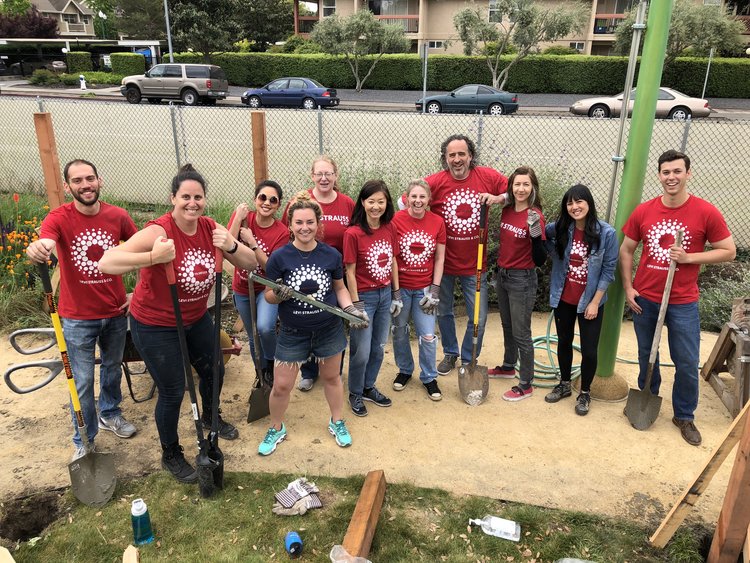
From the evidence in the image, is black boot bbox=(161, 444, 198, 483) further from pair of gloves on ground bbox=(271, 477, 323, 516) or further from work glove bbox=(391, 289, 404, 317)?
work glove bbox=(391, 289, 404, 317)

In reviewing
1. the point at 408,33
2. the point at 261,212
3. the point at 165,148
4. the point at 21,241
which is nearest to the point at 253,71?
the point at 408,33

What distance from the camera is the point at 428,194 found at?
4.05m

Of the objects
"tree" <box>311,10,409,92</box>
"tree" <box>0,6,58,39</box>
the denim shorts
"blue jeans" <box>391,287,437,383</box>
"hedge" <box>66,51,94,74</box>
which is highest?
"tree" <box>0,6,58,39</box>

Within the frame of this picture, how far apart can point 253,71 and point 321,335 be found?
32.5 m

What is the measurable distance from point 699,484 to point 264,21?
1614 inches

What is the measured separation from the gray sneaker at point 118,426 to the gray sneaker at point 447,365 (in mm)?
2473

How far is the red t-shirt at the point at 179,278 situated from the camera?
3100mm

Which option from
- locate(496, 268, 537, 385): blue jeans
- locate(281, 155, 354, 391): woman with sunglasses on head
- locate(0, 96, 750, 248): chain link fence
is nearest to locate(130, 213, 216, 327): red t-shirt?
locate(281, 155, 354, 391): woman with sunglasses on head

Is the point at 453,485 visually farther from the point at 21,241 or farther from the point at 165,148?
the point at 165,148

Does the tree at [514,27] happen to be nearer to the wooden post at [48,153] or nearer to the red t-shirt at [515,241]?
the wooden post at [48,153]

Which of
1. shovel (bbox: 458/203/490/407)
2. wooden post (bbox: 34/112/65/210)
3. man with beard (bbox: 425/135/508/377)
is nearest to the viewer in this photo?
man with beard (bbox: 425/135/508/377)

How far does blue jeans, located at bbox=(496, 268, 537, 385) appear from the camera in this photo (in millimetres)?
4219

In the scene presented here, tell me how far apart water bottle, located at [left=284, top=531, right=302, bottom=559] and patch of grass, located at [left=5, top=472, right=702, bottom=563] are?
0.17 feet

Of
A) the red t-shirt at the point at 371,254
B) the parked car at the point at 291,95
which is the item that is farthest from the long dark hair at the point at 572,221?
the parked car at the point at 291,95
